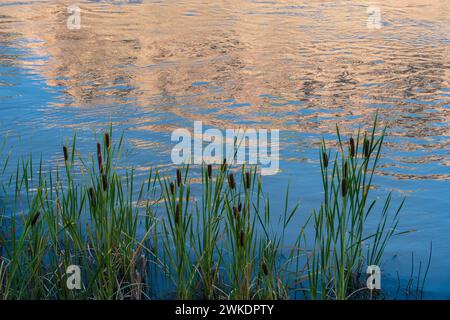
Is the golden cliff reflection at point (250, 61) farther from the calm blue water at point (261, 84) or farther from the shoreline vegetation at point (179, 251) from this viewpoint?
the shoreline vegetation at point (179, 251)

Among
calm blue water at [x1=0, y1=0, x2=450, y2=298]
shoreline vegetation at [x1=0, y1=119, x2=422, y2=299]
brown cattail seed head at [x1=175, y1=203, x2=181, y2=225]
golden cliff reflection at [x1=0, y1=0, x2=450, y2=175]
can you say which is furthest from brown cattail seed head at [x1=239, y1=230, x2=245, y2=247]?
golden cliff reflection at [x1=0, y1=0, x2=450, y2=175]

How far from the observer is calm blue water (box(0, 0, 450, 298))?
18.6ft

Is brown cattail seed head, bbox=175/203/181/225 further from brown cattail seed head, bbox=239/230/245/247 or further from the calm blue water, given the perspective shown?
the calm blue water

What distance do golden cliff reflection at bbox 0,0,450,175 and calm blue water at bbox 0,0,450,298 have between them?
A: 0.02 m

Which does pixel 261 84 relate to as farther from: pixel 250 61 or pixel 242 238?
pixel 242 238

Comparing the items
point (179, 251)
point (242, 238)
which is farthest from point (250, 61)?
point (242, 238)

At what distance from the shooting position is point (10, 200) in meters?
5.16

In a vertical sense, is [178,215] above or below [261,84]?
below

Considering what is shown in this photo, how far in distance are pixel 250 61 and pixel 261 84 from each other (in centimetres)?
101

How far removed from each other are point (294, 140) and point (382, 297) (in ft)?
9.07

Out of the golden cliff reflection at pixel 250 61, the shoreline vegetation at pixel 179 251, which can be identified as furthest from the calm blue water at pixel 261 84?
the shoreline vegetation at pixel 179 251

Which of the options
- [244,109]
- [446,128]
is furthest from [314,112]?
[446,128]

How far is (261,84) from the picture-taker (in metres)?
8.21

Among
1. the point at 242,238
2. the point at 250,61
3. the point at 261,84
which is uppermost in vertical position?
the point at 250,61
